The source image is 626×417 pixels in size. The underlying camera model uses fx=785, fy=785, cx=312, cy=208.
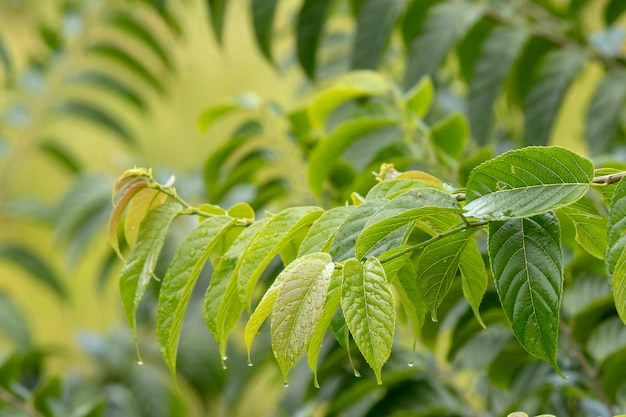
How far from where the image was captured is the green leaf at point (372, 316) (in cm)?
33

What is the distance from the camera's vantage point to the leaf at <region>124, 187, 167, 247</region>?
1.47ft

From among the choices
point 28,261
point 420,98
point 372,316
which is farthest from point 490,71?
point 28,261

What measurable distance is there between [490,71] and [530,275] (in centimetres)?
55

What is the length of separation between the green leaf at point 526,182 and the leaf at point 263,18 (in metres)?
0.65

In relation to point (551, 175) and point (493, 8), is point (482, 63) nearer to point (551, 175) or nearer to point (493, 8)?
point (493, 8)

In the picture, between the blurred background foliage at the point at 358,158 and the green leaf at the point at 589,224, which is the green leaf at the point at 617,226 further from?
the blurred background foliage at the point at 358,158

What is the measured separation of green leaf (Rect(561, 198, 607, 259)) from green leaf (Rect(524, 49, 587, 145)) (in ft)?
1.62

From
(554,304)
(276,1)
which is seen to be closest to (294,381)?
(276,1)

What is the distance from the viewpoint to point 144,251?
0.44 m

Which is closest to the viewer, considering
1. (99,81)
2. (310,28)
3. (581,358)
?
(581,358)

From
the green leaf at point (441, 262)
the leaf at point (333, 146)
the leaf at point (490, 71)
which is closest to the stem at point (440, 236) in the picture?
the green leaf at point (441, 262)

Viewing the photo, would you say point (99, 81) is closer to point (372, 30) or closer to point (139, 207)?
point (372, 30)

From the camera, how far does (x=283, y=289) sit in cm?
33

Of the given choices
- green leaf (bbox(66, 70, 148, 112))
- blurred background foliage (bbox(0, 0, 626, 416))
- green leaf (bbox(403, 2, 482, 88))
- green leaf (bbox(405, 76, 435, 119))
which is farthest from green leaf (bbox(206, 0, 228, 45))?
green leaf (bbox(66, 70, 148, 112))
